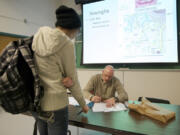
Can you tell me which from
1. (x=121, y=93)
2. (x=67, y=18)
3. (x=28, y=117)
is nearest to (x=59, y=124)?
(x=67, y=18)

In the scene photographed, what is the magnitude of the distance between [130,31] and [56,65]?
212cm

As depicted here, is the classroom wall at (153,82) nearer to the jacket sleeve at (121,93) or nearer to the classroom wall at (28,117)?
the classroom wall at (28,117)

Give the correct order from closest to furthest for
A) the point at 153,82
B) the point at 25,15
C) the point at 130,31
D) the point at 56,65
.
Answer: the point at 56,65, the point at 153,82, the point at 130,31, the point at 25,15

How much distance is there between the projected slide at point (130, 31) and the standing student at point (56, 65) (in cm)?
194

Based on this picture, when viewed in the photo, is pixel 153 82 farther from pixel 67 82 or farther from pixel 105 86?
pixel 67 82

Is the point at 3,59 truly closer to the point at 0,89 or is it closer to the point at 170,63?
the point at 0,89

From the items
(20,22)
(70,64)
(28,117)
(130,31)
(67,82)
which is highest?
(20,22)

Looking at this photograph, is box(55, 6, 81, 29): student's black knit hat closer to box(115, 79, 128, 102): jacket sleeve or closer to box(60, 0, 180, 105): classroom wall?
box(115, 79, 128, 102): jacket sleeve


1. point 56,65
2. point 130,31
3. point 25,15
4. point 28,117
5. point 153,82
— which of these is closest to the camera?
point 56,65

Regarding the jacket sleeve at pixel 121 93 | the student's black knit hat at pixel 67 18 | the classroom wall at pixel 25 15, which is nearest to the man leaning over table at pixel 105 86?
the jacket sleeve at pixel 121 93

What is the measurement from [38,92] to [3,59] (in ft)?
0.94

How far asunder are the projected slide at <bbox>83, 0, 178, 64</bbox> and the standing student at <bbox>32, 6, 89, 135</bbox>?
1935 mm

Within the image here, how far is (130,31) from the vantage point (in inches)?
110

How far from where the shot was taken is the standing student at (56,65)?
0.91 m
